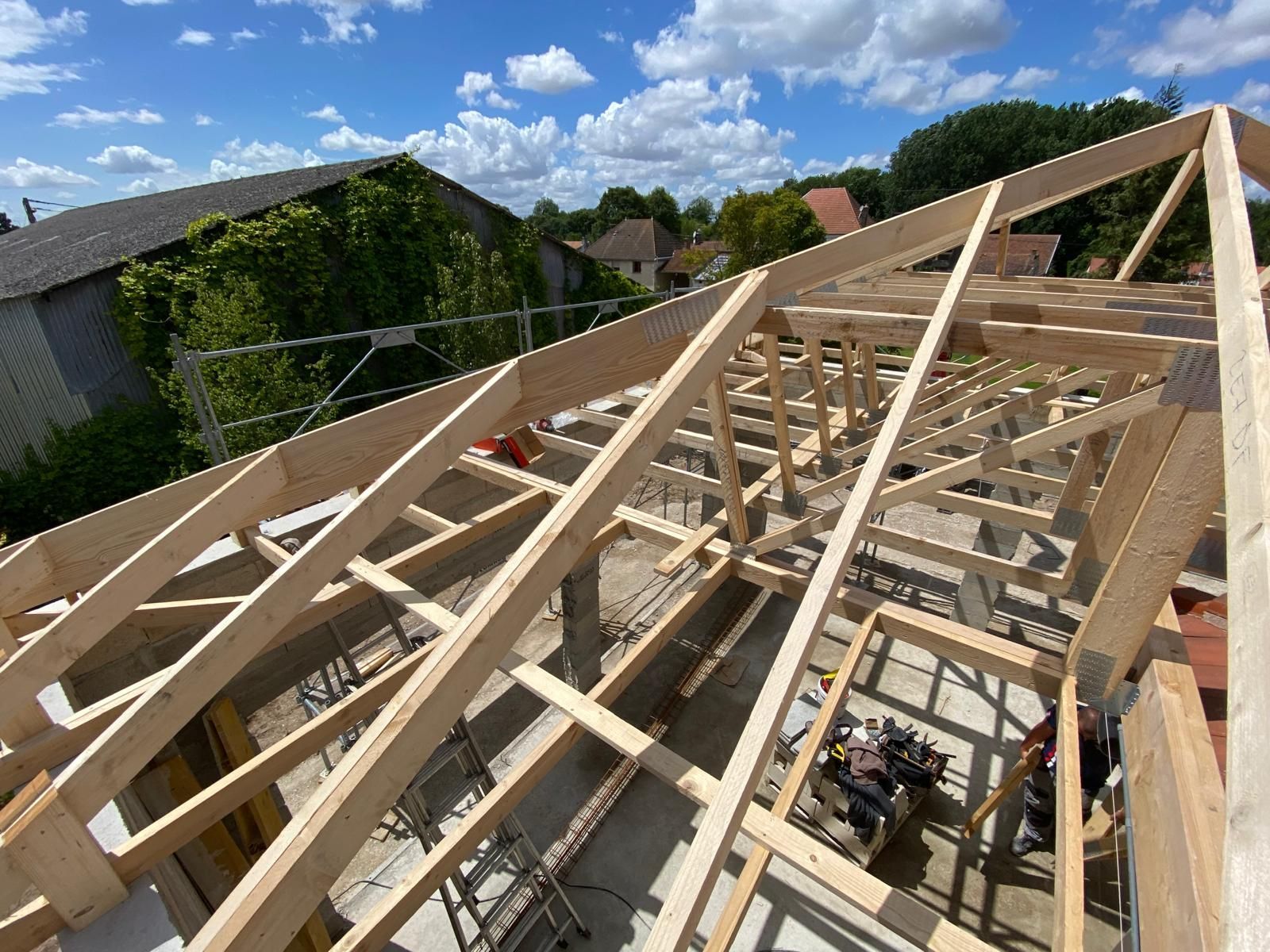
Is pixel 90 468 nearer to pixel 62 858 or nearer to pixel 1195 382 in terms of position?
pixel 62 858

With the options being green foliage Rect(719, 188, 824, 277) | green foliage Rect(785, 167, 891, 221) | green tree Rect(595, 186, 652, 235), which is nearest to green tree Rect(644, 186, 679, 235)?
green tree Rect(595, 186, 652, 235)

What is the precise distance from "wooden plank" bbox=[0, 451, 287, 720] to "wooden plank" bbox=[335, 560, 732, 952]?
5.67ft

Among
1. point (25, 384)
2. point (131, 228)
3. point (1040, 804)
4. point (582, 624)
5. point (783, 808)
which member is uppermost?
point (131, 228)

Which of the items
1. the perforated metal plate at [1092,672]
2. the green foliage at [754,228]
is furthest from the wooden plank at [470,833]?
the green foliage at [754,228]

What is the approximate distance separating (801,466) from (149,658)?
5.86 metres

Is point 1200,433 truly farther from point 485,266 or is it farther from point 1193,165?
point 485,266

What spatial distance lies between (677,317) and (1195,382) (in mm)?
2229

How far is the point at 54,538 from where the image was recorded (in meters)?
2.27

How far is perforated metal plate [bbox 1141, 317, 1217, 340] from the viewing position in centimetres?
256

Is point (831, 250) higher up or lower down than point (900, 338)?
higher up

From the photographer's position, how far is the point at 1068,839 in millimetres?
2279

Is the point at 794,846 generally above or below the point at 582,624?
above

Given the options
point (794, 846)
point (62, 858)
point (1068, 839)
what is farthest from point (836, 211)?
point (62, 858)

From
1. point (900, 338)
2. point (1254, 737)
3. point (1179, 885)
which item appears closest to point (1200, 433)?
point (900, 338)
